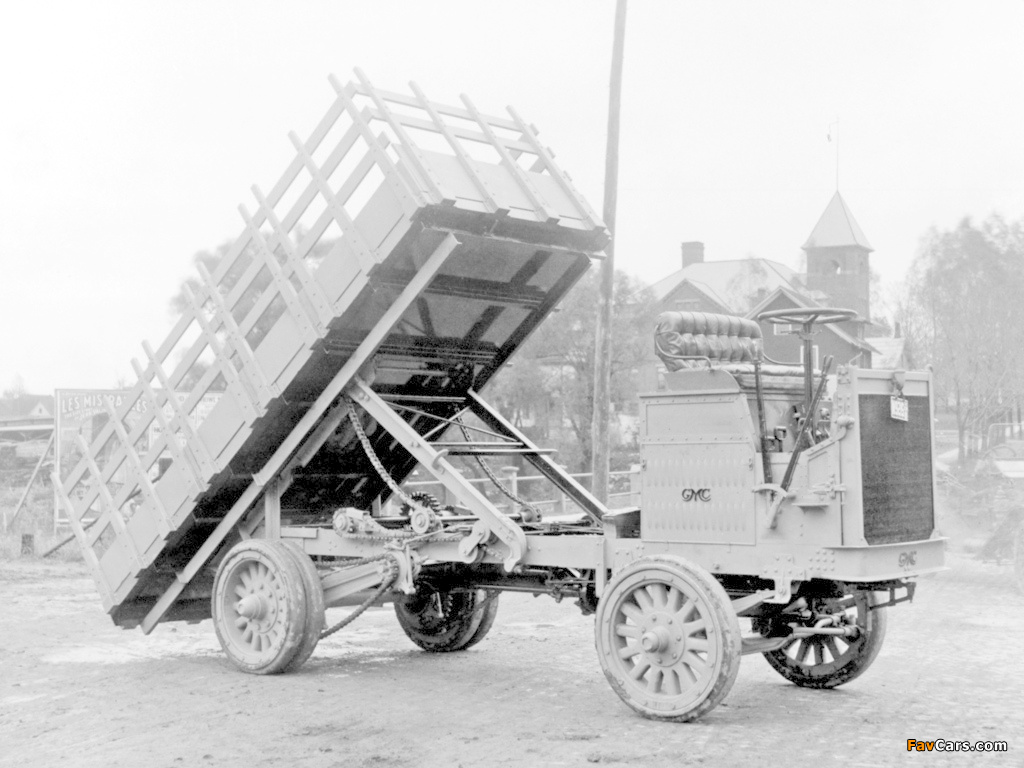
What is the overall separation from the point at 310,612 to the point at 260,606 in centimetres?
40

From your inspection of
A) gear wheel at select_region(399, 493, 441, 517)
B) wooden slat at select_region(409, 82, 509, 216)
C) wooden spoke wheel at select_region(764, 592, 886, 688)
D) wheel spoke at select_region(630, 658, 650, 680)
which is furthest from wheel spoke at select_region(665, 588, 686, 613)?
wooden slat at select_region(409, 82, 509, 216)

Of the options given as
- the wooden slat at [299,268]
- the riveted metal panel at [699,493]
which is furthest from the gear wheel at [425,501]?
the riveted metal panel at [699,493]

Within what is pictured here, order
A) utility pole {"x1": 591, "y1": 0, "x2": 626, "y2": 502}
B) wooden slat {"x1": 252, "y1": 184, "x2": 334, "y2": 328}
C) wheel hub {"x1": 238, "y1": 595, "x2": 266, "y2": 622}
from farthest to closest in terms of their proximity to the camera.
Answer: utility pole {"x1": 591, "y1": 0, "x2": 626, "y2": 502}, wheel hub {"x1": 238, "y1": 595, "x2": 266, "y2": 622}, wooden slat {"x1": 252, "y1": 184, "x2": 334, "y2": 328}

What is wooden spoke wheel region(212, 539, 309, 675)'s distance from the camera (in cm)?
999

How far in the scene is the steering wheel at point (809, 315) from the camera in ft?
27.5

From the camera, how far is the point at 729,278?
74.6 m

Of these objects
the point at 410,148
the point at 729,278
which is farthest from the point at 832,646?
the point at 729,278

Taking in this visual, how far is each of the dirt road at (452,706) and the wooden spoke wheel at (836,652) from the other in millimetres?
147

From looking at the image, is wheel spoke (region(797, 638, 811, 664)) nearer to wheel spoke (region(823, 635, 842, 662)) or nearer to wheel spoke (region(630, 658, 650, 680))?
wheel spoke (region(823, 635, 842, 662))

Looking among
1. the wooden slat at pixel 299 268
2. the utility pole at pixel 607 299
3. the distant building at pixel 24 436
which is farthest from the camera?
the distant building at pixel 24 436

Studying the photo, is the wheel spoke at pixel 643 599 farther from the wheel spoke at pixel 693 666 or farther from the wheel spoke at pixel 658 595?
the wheel spoke at pixel 693 666

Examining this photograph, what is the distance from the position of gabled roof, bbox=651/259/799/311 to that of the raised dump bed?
55.2 metres

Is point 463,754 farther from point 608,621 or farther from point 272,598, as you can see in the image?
point 272,598

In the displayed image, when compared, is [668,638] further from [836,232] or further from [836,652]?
[836,232]
